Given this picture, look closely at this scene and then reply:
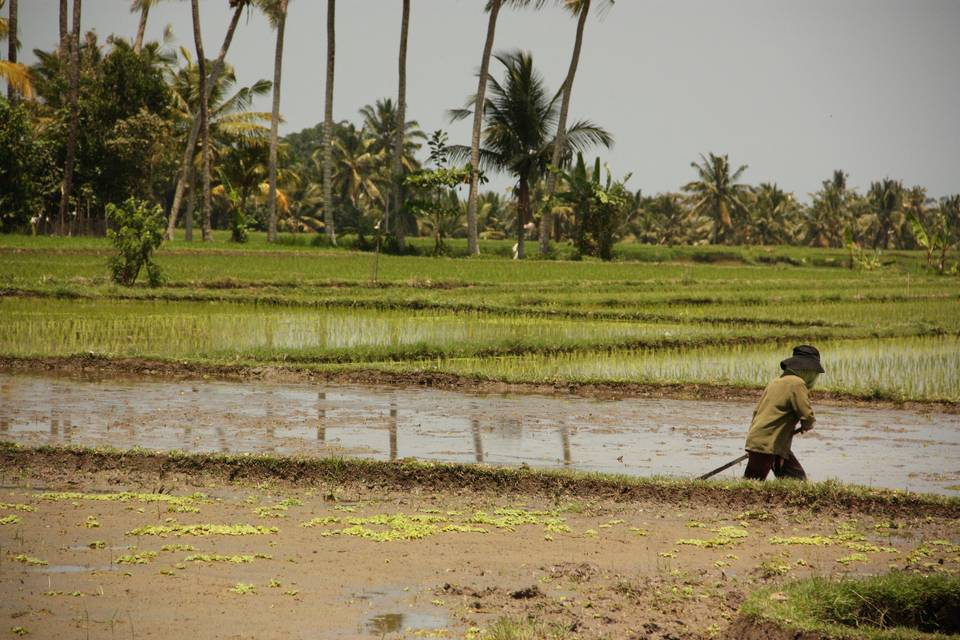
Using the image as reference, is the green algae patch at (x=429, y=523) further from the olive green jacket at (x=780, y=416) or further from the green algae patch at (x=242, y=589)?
the olive green jacket at (x=780, y=416)

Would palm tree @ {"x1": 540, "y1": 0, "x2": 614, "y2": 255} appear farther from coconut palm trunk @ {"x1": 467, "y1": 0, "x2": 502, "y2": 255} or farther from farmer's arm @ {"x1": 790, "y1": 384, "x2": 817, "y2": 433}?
farmer's arm @ {"x1": 790, "y1": 384, "x2": 817, "y2": 433}

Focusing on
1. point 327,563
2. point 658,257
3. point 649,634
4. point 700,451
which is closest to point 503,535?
point 327,563

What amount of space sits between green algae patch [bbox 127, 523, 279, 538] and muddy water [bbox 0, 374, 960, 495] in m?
2.19

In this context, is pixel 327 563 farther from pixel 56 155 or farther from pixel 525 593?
pixel 56 155

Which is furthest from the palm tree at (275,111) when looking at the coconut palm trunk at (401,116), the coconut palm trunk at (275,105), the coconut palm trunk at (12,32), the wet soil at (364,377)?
the wet soil at (364,377)

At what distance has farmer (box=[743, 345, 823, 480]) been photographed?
22.0ft

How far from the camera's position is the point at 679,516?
6.41 m

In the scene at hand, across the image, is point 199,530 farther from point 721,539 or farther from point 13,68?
point 13,68

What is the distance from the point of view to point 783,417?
677cm

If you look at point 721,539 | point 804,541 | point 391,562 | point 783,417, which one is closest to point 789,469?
point 783,417

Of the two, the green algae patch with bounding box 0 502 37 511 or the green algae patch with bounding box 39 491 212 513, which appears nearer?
Result: the green algae patch with bounding box 0 502 37 511

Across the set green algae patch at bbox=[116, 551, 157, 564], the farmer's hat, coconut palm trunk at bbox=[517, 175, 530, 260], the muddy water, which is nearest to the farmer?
the farmer's hat

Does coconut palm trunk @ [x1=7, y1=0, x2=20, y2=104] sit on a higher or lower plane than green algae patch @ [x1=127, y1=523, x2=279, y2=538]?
higher

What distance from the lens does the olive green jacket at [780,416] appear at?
669cm
